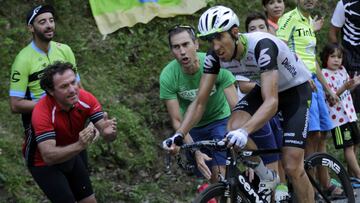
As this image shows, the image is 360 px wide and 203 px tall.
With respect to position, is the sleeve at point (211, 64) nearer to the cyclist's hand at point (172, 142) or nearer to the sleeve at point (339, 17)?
the cyclist's hand at point (172, 142)

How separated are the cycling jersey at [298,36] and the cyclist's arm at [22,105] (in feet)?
10.0

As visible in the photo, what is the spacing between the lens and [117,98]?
9.72 meters

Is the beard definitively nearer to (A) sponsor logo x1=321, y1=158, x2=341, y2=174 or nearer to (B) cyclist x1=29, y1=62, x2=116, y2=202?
(B) cyclist x1=29, y1=62, x2=116, y2=202

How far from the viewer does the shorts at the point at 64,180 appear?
21.1 ft

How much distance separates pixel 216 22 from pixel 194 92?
136 cm

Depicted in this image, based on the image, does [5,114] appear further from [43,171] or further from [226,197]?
[226,197]

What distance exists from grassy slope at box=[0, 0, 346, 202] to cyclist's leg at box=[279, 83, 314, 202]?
7.39 ft

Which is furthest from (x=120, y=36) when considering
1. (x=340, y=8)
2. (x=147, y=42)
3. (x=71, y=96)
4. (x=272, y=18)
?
(x=71, y=96)

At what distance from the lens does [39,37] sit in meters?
7.16

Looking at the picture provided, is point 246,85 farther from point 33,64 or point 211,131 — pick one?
point 33,64

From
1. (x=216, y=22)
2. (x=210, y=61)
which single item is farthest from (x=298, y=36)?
(x=216, y=22)

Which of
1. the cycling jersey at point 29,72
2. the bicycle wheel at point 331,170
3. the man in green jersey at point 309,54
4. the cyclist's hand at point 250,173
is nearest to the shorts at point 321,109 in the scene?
the man in green jersey at point 309,54

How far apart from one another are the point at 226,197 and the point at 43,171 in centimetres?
164

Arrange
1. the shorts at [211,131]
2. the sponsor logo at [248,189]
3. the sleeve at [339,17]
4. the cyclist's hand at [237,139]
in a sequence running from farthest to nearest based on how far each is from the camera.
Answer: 1. the sleeve at [339,17]
2. the shorts at [211,131]
3. the sponsor logo at [248,189]
4. the cyclist's hand at [237,139]
